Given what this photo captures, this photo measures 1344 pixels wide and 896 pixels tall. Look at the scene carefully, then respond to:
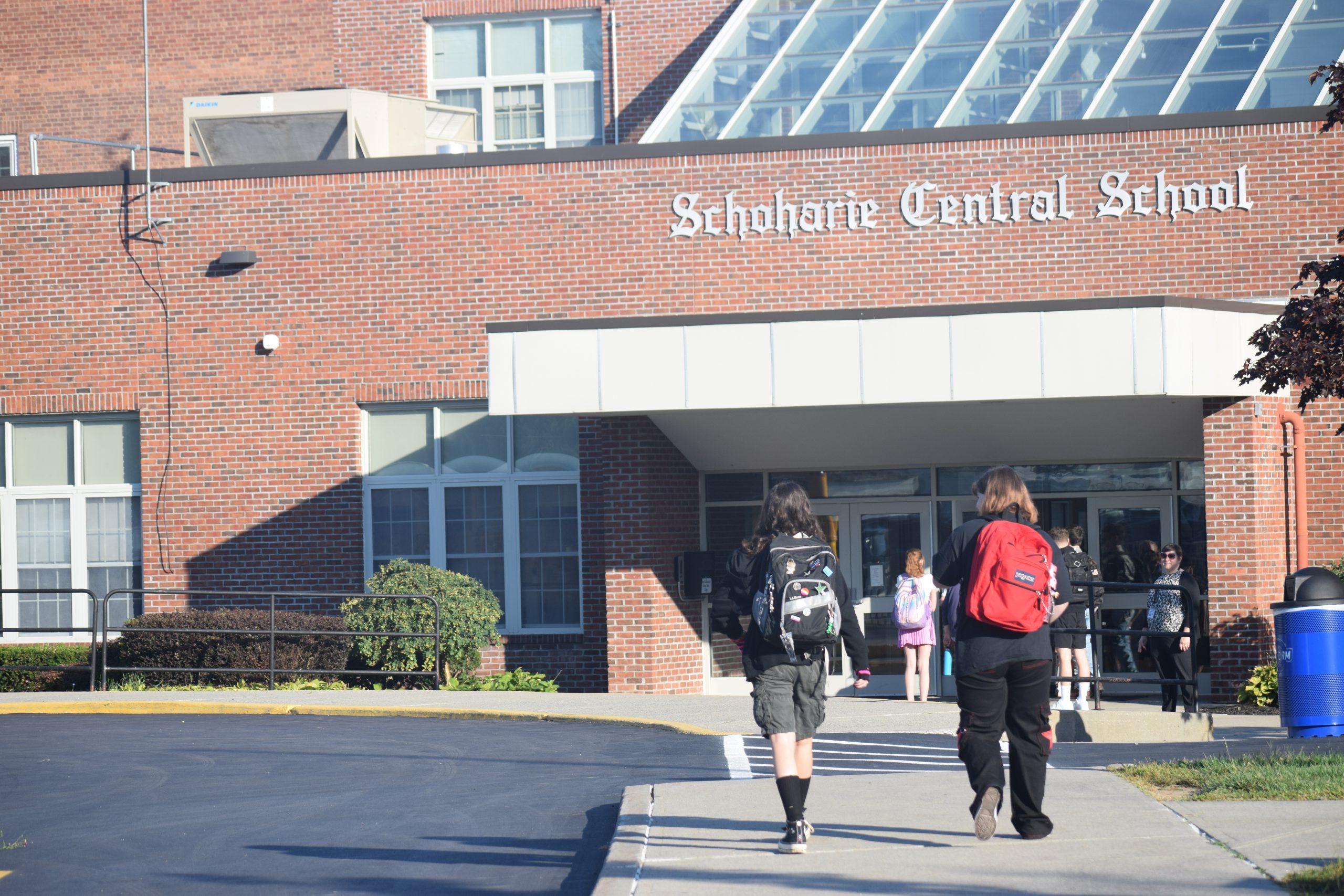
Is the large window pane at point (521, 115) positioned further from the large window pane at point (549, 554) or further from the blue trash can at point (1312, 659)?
the blue trash can at point (1312, 659)

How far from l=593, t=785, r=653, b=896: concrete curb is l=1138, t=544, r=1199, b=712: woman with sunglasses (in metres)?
6.47

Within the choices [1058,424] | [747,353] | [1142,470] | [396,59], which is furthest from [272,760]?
[396,59]

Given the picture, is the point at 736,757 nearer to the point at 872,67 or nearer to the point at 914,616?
the point at 914,616

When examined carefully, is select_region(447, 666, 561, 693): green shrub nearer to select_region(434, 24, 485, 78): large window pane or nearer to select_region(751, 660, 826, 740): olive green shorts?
select_region(751, 660, 826, 740): olive green shorts

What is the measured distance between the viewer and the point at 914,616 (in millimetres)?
15172

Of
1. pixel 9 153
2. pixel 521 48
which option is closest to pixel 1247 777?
pixel 521 48

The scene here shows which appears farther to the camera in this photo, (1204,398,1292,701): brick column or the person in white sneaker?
(1204,398,1292,701): brick column

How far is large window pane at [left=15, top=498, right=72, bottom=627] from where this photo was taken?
62.7 ft

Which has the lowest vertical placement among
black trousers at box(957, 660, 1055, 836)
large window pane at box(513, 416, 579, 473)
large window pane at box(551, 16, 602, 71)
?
black trousers at box(957, 660, 1055, 836)

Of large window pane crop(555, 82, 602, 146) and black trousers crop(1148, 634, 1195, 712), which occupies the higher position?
large window pane crop(555, 82, 602, 146)

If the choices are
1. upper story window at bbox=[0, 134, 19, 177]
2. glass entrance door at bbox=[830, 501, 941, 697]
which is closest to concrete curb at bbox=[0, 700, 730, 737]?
glass entrance door at bbox=[830, 501, 941, 697]

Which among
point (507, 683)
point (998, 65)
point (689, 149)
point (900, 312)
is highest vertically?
point (998, 65)

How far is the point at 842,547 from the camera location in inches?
701

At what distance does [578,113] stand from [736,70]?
16.5 feet
